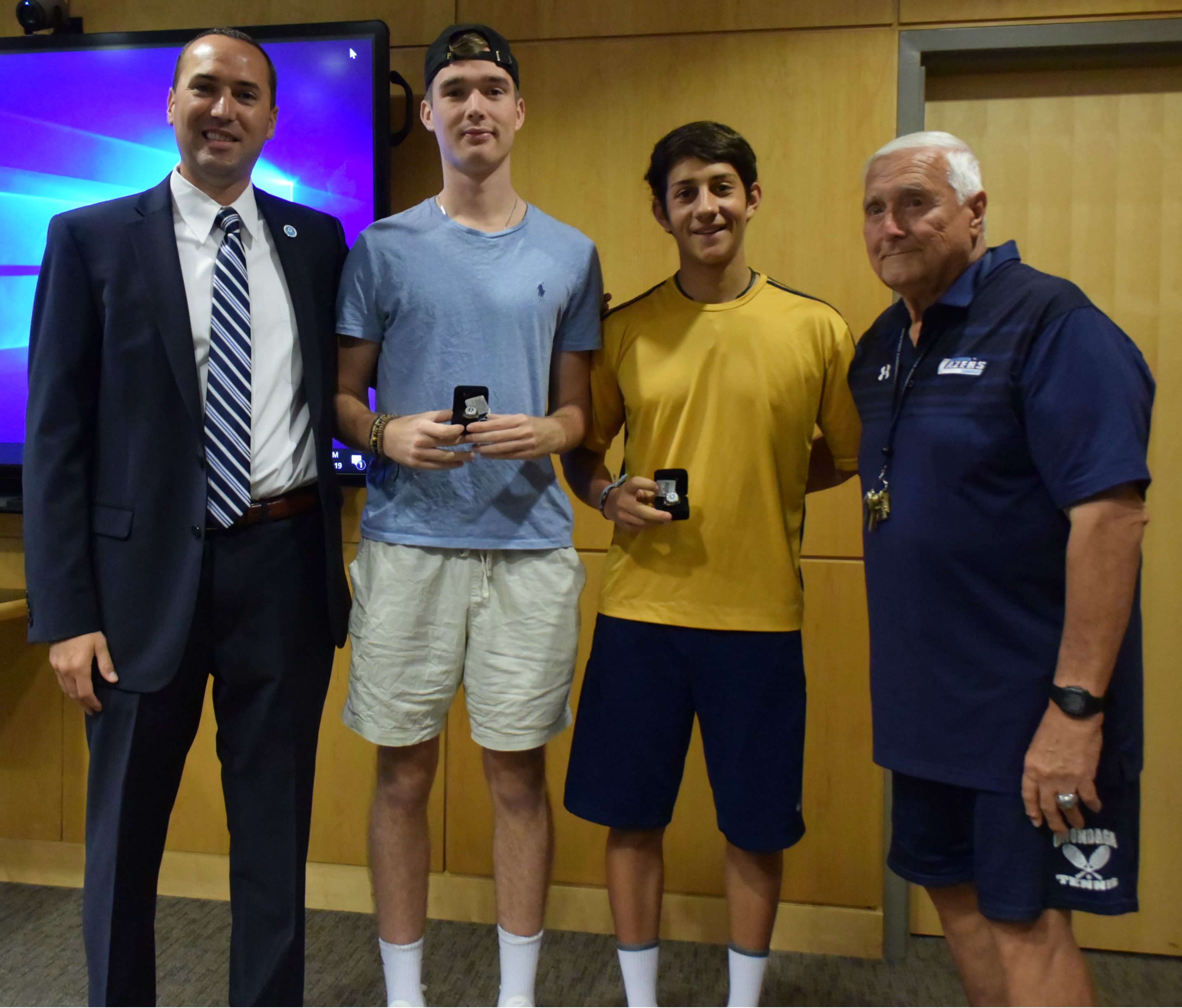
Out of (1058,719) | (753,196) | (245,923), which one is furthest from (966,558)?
(245,923)

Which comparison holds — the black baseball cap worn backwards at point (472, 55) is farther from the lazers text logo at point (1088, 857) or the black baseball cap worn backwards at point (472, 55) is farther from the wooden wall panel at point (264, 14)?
the lazers text logo at point (1088, 857)

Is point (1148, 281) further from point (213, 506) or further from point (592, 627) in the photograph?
point (213, 506)

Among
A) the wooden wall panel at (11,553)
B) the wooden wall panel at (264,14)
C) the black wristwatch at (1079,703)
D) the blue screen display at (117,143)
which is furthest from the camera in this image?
the wooden wall panel at (11,553)

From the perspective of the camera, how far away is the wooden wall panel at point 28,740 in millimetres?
2984

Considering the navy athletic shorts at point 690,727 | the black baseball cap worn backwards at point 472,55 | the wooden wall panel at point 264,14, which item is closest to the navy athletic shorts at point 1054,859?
the navy athletic shorts at point 690,727

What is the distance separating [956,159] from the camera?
5.04 feet

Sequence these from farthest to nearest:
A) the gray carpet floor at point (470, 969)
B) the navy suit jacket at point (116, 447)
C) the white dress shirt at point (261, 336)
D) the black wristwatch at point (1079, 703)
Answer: the gray carpet floor at point (470, 969) < the white dress shirt at point (261, 336) < the navy suit jacket at point (116, 447) < the black wristwatch at point (1079, 703)

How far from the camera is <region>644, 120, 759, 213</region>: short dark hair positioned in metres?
1.83

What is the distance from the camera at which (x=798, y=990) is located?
2.43 metres

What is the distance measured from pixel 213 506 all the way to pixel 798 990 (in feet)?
6.29

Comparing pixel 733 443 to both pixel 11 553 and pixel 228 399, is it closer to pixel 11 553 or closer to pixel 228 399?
pixel 228 399

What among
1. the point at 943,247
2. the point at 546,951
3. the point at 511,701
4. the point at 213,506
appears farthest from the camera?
the point at 546,951

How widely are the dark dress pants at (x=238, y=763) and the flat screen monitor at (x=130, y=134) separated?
961 millimetres

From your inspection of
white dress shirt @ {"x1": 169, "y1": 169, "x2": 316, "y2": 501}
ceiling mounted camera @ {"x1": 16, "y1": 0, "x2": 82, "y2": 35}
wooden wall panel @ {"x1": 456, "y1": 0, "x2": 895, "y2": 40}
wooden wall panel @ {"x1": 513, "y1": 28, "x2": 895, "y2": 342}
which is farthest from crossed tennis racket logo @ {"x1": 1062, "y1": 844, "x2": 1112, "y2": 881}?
ceiling mounted camera @ {"x1": 16, "y1": 0, "x2": 82, "y2": 35}
